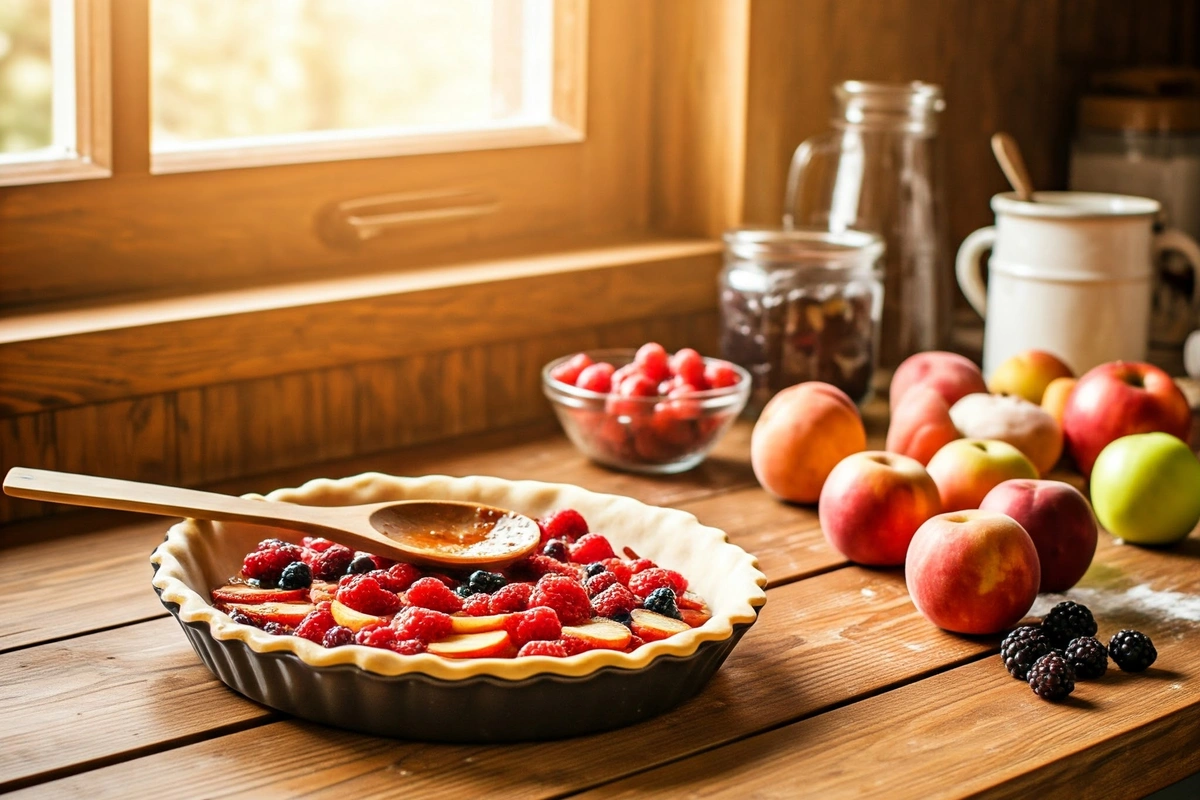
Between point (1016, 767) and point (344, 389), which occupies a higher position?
point (344, 389)

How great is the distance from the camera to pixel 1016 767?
0.94 meters

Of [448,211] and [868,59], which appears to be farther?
[868,59]

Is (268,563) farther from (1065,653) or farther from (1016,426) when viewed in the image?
(1016,426)

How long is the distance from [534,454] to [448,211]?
374 millimetres

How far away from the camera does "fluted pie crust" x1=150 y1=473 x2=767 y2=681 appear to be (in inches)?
35.8

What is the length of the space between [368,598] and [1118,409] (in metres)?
0.93

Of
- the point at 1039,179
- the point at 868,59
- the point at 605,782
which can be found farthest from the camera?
the point at 1039,179

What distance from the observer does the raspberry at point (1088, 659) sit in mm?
1075

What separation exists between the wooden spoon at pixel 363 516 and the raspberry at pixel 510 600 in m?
0.08

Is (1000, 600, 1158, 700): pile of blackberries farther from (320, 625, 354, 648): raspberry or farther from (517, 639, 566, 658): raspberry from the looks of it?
(320, 625, 354, 648): raspberry

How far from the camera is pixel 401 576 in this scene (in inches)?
42.9

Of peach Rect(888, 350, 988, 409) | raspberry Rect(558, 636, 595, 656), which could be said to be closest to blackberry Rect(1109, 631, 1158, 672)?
raspberry Rect(558, 636, 595, 656)

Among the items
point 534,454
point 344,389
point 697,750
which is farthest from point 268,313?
point 697,750

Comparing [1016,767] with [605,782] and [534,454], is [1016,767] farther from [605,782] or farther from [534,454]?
[534,454]
